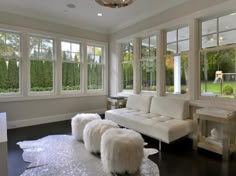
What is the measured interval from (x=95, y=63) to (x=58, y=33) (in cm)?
153

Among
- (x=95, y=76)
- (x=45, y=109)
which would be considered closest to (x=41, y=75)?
(x=45, y=109)

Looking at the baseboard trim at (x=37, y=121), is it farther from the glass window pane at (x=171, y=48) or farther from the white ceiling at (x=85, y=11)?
the glass window pane at (x=171, y=48)

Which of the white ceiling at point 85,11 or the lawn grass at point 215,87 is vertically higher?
the white ceiling at point 85,11

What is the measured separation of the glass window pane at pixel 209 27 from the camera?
127 inches

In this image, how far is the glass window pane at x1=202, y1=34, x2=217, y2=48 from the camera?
320cm

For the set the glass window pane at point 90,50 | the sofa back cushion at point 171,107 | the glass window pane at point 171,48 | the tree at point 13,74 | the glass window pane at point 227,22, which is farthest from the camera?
the glass window pane at point 90,50

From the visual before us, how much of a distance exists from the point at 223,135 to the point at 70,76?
4280 millimetres

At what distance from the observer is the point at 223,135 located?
103 inches

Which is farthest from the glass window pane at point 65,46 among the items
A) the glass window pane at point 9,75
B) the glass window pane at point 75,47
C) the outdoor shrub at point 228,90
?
the outdoor shrub at point 228,90

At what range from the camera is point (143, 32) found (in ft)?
15.0

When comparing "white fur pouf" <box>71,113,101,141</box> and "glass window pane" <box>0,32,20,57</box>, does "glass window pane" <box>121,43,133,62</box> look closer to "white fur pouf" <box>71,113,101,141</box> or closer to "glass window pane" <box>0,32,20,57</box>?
"white fur pouf" <box>71,113,101,141</box>

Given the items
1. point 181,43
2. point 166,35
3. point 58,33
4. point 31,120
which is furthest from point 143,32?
point 31,120

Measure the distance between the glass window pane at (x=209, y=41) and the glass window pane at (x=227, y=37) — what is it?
10 centimetres

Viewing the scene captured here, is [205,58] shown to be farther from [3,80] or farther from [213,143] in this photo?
[3,80]
